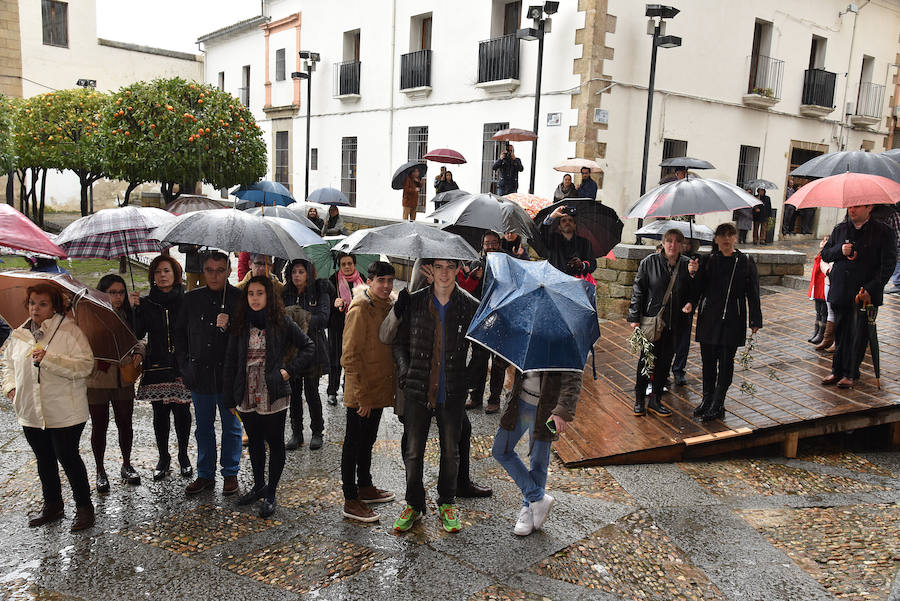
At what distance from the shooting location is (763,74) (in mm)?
16547

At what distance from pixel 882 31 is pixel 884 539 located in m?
20.0

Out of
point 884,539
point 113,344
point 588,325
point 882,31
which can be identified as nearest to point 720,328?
point 884,539

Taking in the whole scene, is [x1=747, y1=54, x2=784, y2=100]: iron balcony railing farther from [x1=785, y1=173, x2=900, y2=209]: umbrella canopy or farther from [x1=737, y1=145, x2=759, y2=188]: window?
[x1=785, y1=173, x2=900, y2=209]: umbrella canopy

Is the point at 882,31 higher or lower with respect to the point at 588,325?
higher

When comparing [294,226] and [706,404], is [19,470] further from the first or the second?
[706,404]

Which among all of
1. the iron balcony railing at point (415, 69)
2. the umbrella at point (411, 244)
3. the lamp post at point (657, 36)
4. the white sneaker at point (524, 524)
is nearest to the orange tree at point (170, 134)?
the iron balcony railing at point (415, 69)

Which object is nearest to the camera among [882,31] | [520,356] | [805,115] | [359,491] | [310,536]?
[520,356]

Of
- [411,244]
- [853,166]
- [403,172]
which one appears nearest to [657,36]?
[403,172]

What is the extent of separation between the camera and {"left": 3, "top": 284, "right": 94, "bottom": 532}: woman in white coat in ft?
13.2

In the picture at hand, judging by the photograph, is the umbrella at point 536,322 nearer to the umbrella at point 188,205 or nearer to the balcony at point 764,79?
the umbrella at point 188,205

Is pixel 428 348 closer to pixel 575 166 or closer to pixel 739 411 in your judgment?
pixel 739 411

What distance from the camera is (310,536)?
4.07 m

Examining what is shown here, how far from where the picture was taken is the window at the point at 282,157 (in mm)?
23891

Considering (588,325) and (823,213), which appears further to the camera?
(823,213)
